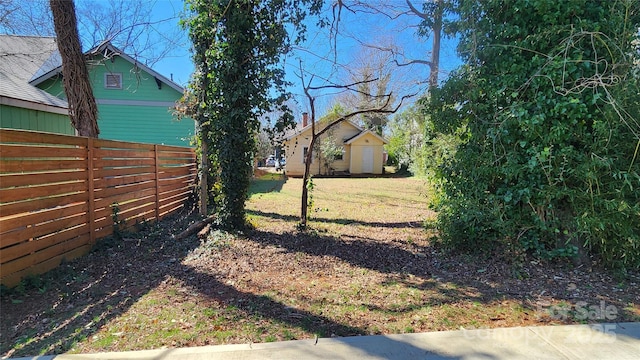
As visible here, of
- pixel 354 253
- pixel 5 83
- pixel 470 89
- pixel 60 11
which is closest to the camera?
pixel 470 89

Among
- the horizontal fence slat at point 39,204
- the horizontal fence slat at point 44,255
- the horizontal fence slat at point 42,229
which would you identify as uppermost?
the horizontal fence slat at point 39,204

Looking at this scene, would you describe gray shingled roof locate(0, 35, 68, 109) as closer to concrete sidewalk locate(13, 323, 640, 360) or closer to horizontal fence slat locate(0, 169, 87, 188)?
horizontal fence slat locate(0, 169, 87, 188)

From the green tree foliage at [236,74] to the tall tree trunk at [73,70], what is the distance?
1.95 meters

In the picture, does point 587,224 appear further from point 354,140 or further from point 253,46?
point 354,140

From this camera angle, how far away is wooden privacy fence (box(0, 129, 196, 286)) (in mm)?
3562

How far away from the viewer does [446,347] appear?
106 inches

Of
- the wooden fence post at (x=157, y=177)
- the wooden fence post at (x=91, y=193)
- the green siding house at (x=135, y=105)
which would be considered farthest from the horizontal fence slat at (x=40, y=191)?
the green siding house at (x=135, y=105)

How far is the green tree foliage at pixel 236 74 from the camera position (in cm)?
559

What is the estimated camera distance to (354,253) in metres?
5.23

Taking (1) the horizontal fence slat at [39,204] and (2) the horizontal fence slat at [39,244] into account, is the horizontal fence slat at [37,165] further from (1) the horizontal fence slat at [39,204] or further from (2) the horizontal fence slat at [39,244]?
(2) the horizontal fence slat at [39,244]

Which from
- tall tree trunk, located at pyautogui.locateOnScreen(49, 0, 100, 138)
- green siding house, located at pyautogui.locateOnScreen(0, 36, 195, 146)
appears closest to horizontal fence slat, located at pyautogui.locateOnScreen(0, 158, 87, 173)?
tall tree trunk, located at pyautogui.locateOnScreen(49, 0, 100, 138)

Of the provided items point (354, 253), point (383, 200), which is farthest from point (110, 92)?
point (354, 253)

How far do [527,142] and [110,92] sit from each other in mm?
14528

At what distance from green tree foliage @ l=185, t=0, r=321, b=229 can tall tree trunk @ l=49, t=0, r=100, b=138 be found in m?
1.95
